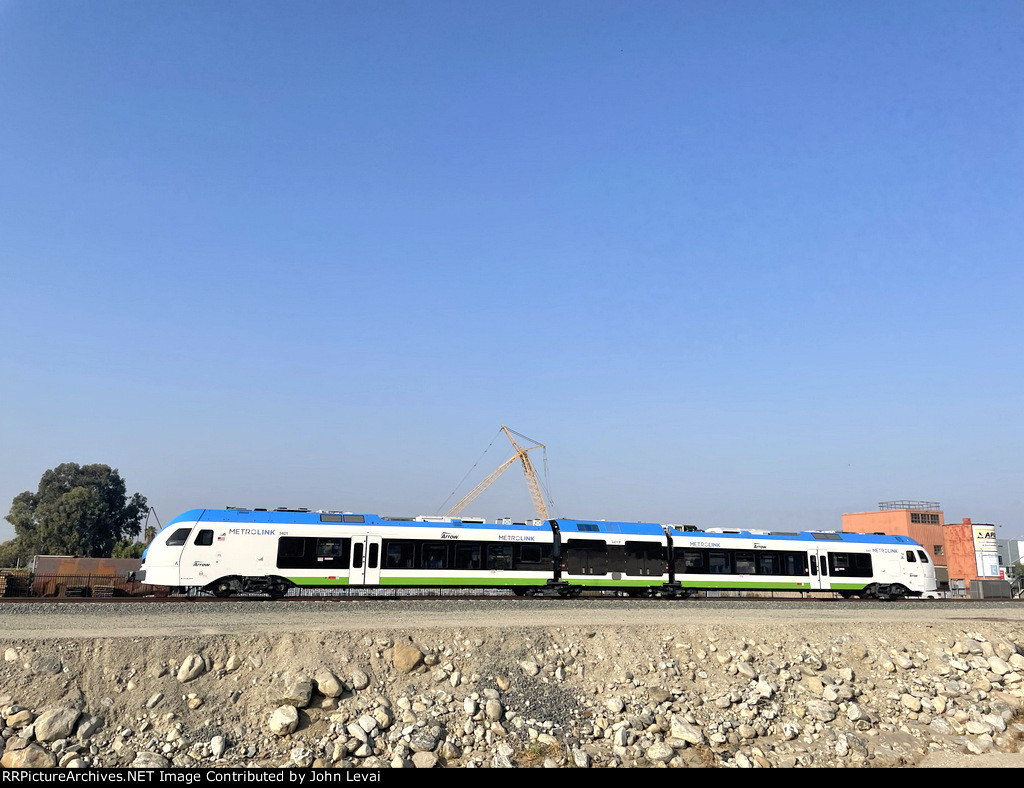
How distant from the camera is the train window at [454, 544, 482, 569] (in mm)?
35969

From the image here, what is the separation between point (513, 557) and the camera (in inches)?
1460

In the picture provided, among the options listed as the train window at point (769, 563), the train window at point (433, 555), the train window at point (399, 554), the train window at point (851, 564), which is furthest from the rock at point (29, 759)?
the train window at point (851, 564)

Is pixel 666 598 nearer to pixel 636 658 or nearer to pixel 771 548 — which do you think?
pixel 771 548

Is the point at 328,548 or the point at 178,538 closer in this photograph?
the point at 178,538

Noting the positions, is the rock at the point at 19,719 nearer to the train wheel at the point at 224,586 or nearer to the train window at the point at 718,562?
the train wheel at the point at 224,586

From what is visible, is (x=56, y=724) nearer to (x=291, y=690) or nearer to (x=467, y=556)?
(x=291, y=690)

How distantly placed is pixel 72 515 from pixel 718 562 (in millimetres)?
102197

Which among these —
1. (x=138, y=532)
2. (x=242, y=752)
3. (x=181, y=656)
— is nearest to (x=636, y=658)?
(x=242, y=752)

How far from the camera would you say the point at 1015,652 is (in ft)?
101

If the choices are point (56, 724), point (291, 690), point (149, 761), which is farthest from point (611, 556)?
point (56, 724)

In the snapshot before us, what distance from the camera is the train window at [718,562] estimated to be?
4019 cm

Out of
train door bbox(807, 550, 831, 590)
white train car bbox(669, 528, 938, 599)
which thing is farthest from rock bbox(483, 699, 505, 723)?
train door bbox(807, 550, 831, 590)

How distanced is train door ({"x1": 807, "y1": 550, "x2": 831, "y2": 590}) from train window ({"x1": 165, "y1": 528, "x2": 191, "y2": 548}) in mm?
33996

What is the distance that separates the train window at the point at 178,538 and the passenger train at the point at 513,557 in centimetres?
4
